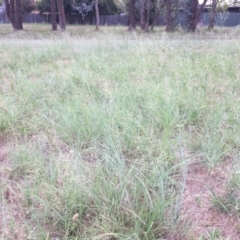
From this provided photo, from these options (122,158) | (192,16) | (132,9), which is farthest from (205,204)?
(132,9)

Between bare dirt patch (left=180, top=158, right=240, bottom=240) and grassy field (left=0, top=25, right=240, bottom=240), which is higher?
grassy field (left=0, top=25, right=240, bottom=240)

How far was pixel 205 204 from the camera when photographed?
1872 mm

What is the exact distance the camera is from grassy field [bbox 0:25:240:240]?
1656 millimetres

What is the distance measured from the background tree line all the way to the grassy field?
1571cm

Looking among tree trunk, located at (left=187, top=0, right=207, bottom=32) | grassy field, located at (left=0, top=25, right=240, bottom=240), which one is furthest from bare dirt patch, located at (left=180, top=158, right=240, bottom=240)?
tree trunk, located at (left=187, top=0, right=207, bottom=32)

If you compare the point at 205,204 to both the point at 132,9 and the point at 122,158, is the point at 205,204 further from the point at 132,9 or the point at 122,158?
the point at 132,9

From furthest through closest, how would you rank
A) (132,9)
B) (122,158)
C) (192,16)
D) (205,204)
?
(132,9) < (192,16) < (122,158) < (205,204)

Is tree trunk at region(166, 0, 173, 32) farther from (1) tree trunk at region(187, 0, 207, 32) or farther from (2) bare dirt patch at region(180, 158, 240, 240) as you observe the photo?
(2) bare dirt patch at region(180, 158, 240, 240)

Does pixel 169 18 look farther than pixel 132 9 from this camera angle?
No

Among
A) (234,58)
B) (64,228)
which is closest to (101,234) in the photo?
(64,228)

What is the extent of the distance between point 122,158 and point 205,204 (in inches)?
24.6

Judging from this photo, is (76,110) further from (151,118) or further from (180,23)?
(180,23)

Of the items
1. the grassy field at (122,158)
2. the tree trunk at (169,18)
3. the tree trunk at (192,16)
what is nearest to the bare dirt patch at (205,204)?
the grassy field at (122,158)

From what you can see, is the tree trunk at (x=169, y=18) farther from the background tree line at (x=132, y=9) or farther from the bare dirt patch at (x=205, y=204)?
the bare dirt patch at (x=205, y=204)
